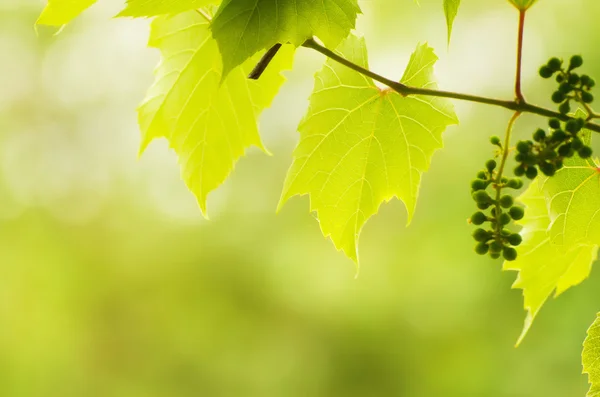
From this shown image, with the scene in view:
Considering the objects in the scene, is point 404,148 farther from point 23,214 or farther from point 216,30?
point 23,214

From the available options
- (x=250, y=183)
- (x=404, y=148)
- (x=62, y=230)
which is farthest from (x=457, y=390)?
(x=404, y=148)

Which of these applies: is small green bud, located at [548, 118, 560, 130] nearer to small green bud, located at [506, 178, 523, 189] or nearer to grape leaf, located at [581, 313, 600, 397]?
small green bud, located at [506, 178, 523, 189]

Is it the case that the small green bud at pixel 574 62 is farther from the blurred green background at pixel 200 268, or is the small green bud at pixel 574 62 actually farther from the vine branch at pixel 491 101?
the blurred green background at pixel 200 268

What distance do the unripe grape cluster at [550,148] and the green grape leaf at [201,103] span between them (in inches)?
9.6

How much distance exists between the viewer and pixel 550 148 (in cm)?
51

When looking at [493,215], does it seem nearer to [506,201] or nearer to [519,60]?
[506,201]

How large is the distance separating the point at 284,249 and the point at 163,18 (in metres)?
4.27

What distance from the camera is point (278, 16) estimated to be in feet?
1.55

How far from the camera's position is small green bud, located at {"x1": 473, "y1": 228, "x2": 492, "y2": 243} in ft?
1.86

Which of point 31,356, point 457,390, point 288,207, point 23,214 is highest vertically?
point 288,207

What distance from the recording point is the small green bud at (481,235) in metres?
0.57

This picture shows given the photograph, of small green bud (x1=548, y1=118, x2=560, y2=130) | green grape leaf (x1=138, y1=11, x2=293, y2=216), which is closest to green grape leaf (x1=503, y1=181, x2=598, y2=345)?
small green bud (x1=548, y1=118, x2=560, y2=130)

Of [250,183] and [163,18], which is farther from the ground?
[250,183]

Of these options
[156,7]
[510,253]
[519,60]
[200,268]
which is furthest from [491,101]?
[200,268]
